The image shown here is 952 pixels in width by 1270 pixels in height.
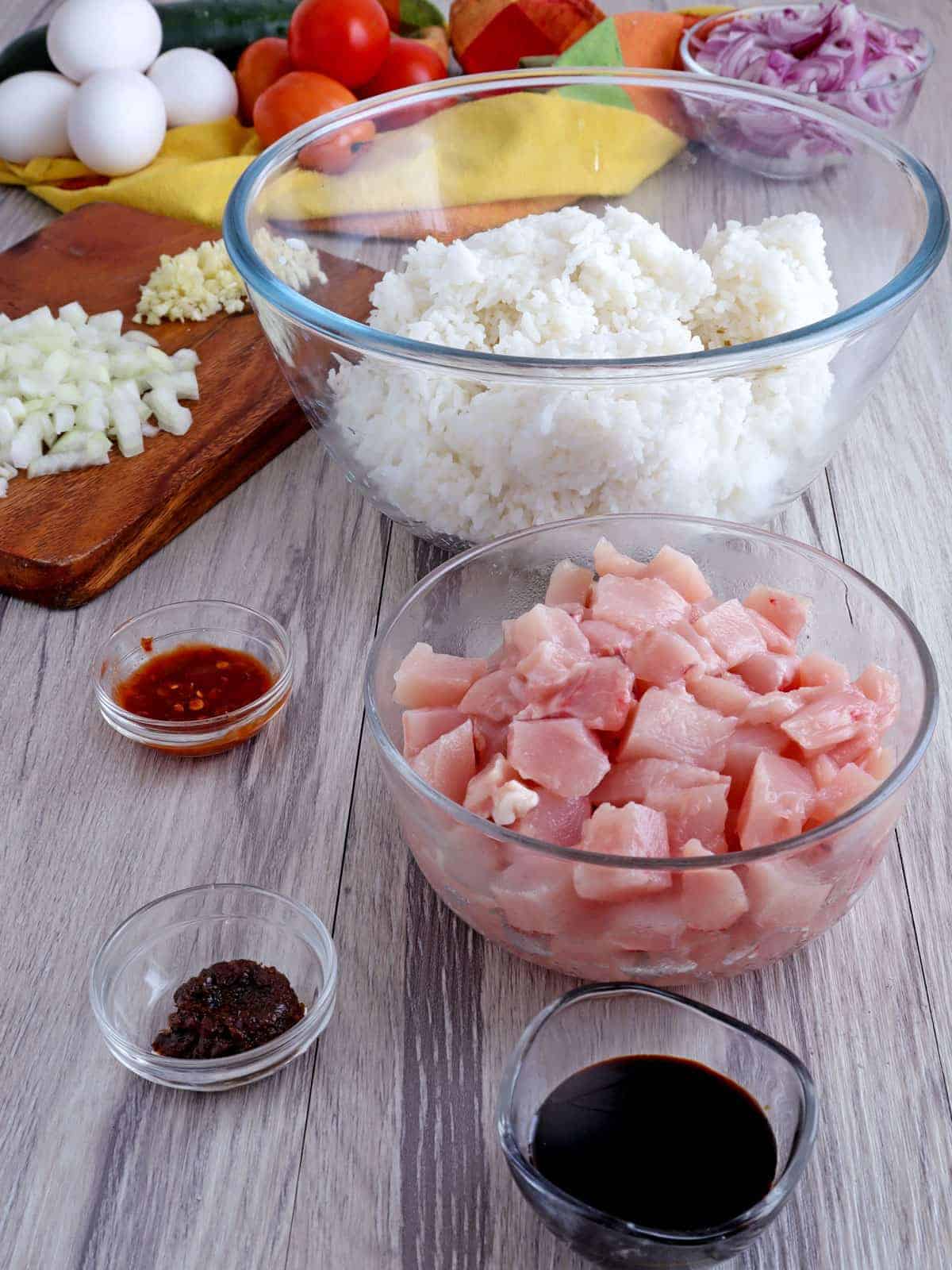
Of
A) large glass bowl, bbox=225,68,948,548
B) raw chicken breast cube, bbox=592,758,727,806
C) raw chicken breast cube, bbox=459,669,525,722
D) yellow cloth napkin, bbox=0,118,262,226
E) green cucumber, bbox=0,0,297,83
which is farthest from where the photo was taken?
green cucumber, bbox=0,0,297,83

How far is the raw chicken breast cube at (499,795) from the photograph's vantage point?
3.96 ft

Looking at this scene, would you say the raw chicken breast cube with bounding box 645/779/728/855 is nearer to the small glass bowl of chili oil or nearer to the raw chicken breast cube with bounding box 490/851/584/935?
the raw chicken breast cube with bounding box 490/851/584/935

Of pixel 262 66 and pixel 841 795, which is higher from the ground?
pixel 262 66

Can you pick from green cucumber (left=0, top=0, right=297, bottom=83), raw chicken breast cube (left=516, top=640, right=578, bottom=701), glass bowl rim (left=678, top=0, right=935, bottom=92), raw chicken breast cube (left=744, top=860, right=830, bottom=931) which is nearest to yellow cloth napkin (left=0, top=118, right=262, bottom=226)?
green cucumber (left=0, top=0, right=297, bottom=83)

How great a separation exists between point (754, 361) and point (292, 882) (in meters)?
0.81

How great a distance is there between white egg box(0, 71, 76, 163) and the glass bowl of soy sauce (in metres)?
2.52

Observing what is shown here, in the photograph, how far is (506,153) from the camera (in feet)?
7.22

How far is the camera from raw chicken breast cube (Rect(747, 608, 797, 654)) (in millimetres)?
1426

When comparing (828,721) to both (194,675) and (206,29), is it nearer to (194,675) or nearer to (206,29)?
(194,675)

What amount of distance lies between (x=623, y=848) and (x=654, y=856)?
3 cm

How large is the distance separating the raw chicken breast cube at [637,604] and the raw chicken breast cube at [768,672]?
0.30 ft

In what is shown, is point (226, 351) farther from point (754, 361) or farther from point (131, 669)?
point (754, 361)

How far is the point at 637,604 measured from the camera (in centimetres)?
140

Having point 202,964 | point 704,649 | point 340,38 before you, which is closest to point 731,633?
point 704,649
